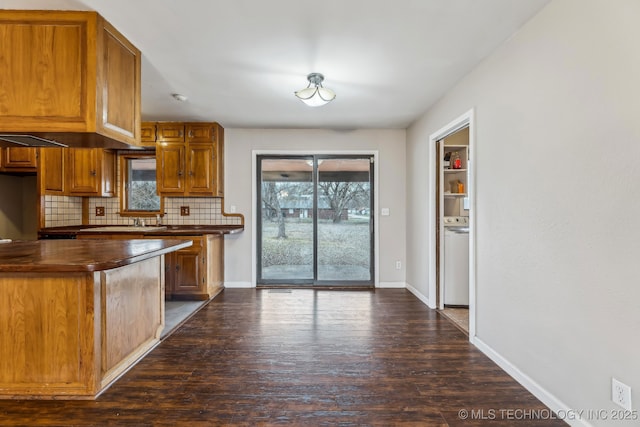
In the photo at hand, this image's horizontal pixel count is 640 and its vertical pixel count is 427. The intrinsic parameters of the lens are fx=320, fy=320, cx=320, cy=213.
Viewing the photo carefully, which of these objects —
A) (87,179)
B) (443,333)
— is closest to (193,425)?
(443,333)

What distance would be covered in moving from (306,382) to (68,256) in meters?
1.67

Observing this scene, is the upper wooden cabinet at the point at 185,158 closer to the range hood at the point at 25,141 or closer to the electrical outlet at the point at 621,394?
the range hood at the point at 25,141

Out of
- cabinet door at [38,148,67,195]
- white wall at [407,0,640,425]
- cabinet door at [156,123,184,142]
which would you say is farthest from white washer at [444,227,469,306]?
cabinet door at [38,148,67,195]

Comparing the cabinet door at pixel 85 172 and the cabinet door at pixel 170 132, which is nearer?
the cabinet door at pixel 85 172

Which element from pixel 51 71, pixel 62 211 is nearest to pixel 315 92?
pixel 51 71

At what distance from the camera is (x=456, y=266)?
369 cm

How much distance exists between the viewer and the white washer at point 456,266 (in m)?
3.67

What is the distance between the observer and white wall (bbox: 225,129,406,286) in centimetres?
463

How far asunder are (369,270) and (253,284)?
1711mm

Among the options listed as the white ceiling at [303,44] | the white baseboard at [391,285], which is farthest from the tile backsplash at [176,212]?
the white baseboard at [391,285]

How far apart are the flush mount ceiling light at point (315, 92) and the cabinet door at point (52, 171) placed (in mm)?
3422

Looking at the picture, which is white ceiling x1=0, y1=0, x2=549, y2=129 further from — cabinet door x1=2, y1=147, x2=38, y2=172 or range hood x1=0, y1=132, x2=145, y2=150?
cabinet door x1=2, y1=147, x2=38, y2=172

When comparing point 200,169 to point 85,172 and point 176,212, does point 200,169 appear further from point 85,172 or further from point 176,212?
point 85,172

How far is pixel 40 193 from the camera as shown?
13.1 feet
